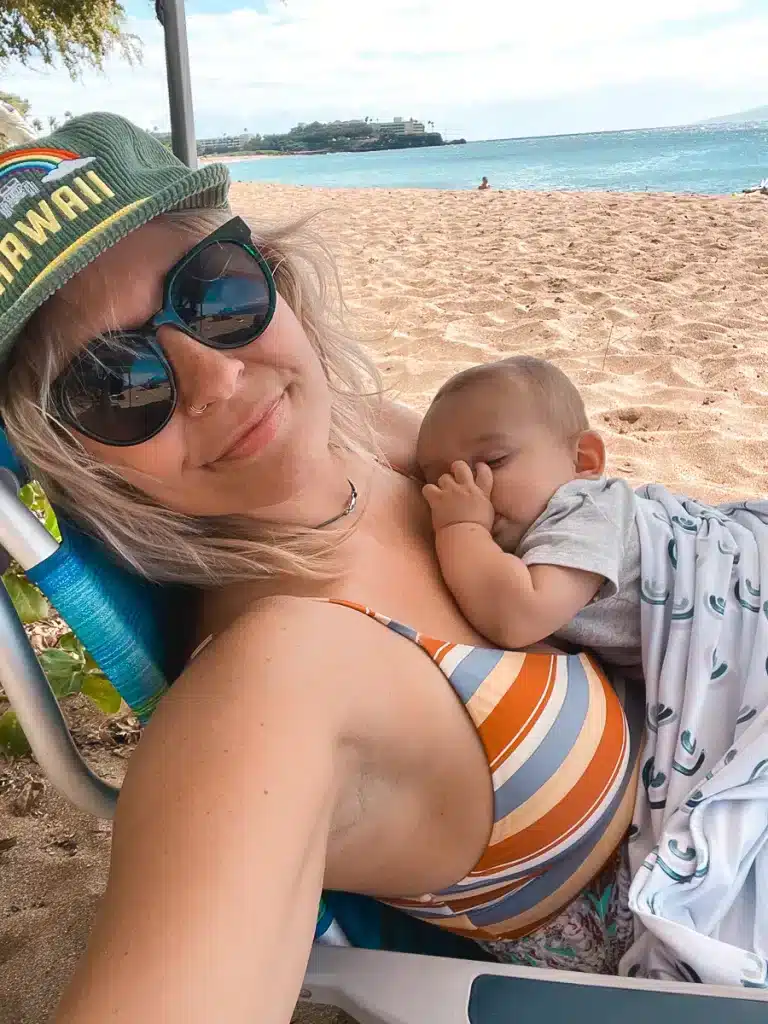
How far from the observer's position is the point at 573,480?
1.38m

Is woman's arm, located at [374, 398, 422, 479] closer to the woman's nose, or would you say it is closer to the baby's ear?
the baby's ear

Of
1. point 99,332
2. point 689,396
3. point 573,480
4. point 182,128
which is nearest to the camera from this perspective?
point 99,332

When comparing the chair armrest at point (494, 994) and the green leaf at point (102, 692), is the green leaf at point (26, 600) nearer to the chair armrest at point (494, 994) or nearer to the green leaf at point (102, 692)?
the green leaf at point (102, 692)

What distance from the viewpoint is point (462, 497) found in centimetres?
128

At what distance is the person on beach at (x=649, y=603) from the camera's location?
3.19 feet

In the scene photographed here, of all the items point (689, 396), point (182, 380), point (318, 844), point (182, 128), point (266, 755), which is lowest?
point (689, 396)

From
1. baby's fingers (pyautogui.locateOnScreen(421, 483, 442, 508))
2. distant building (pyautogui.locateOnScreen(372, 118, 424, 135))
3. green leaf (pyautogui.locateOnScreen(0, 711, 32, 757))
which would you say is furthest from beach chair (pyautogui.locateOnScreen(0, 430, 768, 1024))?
distant building (pyautogui.locateOnScreen(372, 118, 424, 135))

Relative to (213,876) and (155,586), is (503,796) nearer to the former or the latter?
(213,876)

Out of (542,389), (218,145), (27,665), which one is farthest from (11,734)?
(218,145)

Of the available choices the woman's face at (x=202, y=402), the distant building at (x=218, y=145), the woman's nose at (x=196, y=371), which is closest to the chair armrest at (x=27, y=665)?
the woman's face at (x=202, y=402)

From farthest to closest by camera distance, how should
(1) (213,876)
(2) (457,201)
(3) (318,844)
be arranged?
(2) (457,201) < (3) (318,844) < (1) (213,876)

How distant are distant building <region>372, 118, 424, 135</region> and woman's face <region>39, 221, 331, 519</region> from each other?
37.0 metres

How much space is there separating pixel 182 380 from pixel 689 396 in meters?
3.27

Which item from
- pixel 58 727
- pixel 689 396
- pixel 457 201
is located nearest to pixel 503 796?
pixel 58 727
